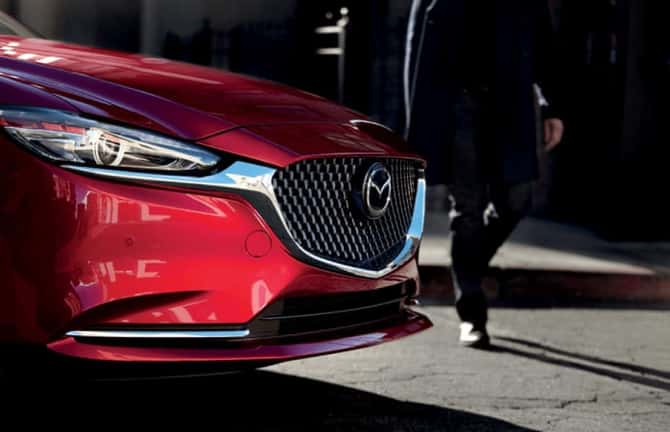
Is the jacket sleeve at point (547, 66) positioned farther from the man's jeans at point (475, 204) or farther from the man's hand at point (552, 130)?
the man's jeans at point (475, 204)

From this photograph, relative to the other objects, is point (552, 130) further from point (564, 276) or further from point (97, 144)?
point (97, 144)

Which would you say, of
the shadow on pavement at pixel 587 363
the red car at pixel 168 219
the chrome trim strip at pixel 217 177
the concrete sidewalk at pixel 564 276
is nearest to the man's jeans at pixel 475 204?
the shadow on pavement at pixel 587 363

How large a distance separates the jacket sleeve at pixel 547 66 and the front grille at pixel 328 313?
176 cm

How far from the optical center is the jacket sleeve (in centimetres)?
493

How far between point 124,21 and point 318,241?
5.94m

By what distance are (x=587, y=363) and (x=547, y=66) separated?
4.24 ft

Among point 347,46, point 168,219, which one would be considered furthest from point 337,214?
point 347,46

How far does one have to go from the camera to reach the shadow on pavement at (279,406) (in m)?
3.49

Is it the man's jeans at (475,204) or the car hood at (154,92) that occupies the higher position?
the car hood at (154,92)

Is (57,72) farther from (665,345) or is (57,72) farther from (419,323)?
(665,345)

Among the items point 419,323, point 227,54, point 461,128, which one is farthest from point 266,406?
point 227,54

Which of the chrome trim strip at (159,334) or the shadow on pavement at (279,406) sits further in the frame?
the shadow on pavement at (279,406)

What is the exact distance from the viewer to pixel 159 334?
2836 millimetres

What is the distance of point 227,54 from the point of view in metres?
8.60
